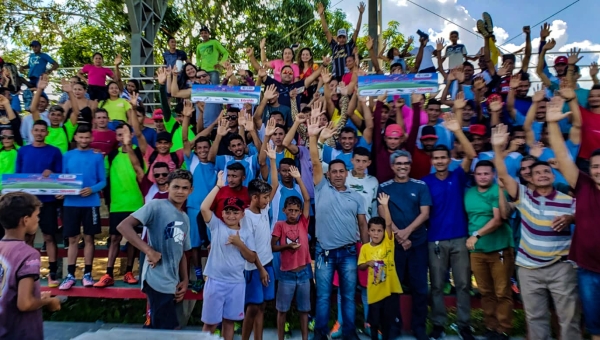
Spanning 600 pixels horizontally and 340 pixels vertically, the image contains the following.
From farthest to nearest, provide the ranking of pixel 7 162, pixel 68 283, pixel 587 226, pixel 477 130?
pixel 7 162 → pixel 477 130 → pixel 68 283 → pixel 587 226

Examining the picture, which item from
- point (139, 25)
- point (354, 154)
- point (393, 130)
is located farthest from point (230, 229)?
point (139, 25)

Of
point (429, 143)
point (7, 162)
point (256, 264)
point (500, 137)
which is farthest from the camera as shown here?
point (7, 162)

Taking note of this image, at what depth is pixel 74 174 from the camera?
5.43 metres

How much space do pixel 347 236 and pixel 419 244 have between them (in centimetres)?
76

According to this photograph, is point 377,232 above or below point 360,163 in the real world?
below

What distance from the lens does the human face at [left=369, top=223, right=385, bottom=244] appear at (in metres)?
4.53

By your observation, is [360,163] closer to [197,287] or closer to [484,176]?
[484,176]

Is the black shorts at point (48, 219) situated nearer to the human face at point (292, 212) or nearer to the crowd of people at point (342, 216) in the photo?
the crowd of people at point (342, 216)

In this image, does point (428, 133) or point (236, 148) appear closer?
point (236, 148)

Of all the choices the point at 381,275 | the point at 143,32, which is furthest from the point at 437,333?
the point at 143,32

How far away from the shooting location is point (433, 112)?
20.8 ft

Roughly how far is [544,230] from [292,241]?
2.37m

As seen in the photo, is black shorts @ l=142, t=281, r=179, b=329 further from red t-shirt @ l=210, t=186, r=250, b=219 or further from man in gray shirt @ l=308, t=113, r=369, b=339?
man in gray shirt @ l=308, t=113, r=369, b=339

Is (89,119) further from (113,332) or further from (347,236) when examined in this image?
(113,332)
